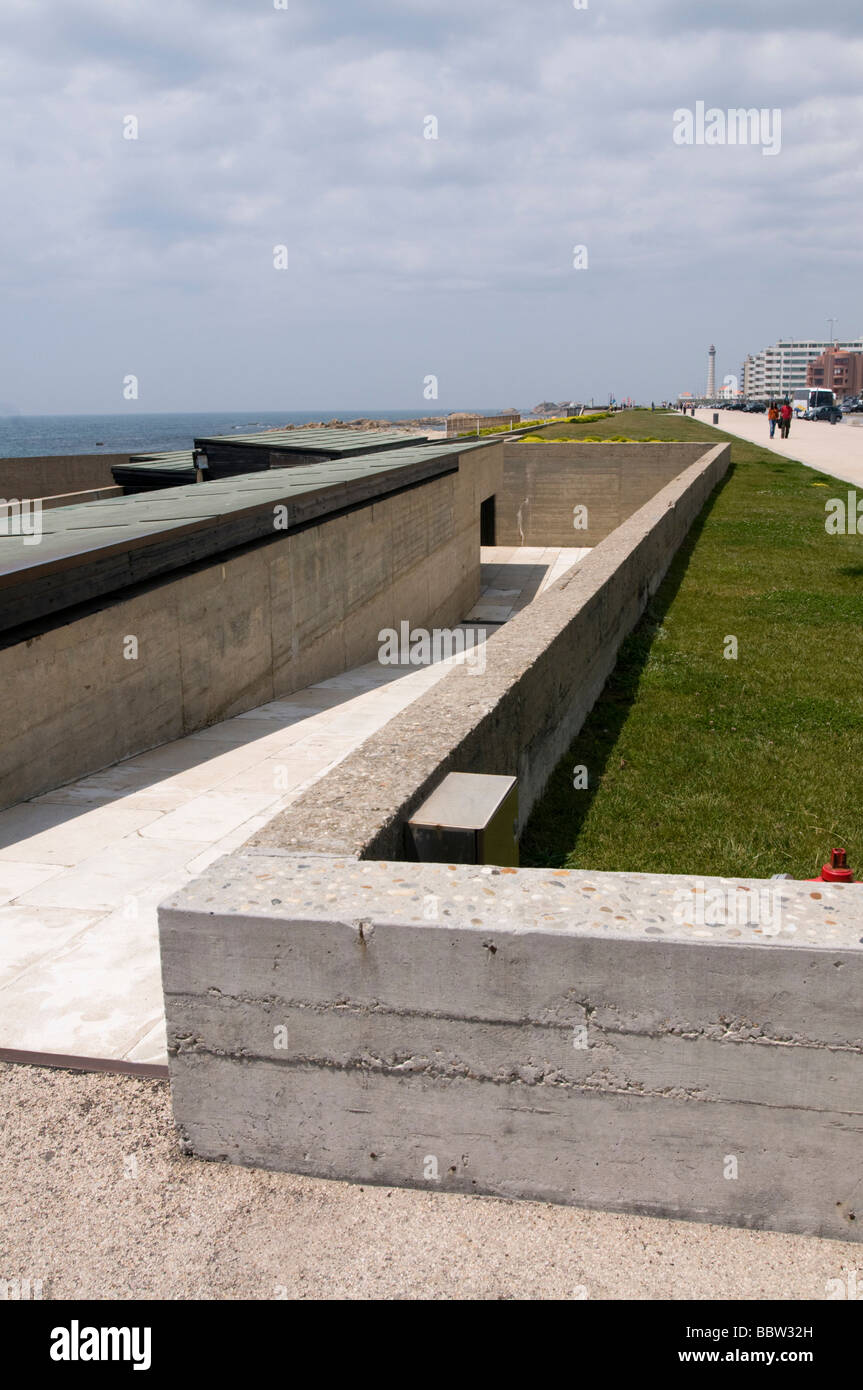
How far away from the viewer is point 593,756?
7.75m

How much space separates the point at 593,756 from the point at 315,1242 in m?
5.03

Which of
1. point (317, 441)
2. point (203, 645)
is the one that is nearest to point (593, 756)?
point (203, 645)

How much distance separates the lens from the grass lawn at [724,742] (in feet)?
20.1

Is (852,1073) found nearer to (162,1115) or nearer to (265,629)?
(162,1115)

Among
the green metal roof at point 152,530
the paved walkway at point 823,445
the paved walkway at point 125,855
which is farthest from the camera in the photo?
the paved walkway at point 823,445

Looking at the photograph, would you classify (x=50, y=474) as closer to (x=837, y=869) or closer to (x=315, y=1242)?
(x=837, y=869)

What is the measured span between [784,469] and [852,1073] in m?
30.8

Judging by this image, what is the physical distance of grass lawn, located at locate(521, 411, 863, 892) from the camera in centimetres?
613

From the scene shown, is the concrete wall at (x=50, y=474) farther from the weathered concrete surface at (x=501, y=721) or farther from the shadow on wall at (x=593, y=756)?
the weathered concrete surface at (x=501, y=721)

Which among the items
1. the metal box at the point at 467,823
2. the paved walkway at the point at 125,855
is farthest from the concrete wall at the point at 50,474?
the metal box at the point at 467,823

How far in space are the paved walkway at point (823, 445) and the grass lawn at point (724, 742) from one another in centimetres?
1650

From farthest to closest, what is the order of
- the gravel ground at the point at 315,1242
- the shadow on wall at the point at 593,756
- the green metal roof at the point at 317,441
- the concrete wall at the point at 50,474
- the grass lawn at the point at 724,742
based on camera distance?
1. the concrete wall at the point at 50,474
2. the green metal roof at the point at 317,441
3. the shadow on wall at the point at 593,756
4. the grass lawn at the point at 724,742
5. the gravel ground at the point at 315,1242
